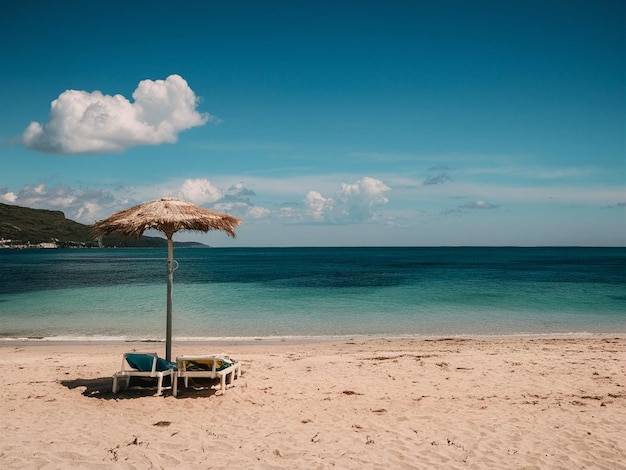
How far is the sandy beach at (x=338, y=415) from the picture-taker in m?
6.57

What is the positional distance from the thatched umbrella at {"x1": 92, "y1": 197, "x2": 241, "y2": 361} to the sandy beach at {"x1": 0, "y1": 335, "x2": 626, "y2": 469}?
208 cm

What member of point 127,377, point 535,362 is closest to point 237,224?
point 127,377

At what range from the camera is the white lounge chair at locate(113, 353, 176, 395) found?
29.9 ft

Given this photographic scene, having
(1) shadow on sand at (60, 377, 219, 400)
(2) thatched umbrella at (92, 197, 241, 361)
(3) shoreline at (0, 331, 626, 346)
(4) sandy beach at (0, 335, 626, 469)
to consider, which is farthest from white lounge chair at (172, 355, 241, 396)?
(3) shoreline at (0, 331, 626, 346)

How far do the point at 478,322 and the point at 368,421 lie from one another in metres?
15.2

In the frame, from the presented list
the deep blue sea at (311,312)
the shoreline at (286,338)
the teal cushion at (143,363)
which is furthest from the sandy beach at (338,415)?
the deep blue sea at (311,312)

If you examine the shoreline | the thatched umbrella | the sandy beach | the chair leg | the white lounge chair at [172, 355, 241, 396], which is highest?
the thatched umbrella

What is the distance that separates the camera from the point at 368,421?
7969mm

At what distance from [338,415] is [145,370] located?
4.02m

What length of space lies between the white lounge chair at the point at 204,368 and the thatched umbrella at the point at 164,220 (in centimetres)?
63

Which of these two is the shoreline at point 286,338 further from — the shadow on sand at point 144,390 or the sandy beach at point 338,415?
the shadow on sand at point 144,390

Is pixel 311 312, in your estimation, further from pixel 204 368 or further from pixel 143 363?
pixel 143 363

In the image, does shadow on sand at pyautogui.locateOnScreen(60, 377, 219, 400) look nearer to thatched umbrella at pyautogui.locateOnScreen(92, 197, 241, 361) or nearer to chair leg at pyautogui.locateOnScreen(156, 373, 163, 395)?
chair leg at pyautogui.locateOnScreen(156, 373, 163, 395)

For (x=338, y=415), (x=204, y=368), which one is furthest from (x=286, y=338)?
(x=338, y=415)
